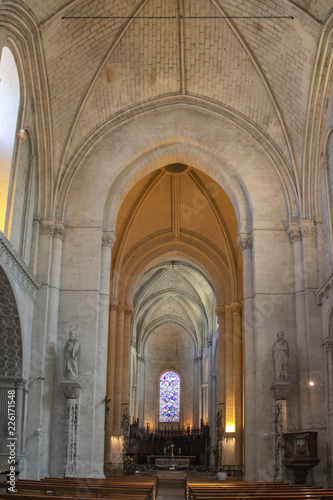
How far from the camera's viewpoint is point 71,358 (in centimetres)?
2120

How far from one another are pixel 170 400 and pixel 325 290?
31725 mm

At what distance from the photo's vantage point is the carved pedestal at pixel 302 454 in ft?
61.9

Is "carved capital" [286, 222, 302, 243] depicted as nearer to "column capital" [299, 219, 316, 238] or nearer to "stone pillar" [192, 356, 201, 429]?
"column capital" [299, 219, 316, 238]

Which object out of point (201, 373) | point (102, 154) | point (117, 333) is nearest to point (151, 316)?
point (201, 373)

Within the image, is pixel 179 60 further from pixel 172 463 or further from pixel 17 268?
pixel 172 463

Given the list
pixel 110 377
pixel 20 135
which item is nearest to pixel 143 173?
pixel 20 135

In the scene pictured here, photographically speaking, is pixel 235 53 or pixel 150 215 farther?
pixel 150 215

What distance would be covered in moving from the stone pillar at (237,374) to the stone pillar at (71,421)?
9676mm

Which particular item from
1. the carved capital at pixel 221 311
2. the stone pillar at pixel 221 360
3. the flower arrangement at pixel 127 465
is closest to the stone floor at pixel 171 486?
the flower arrangement at pixel 127 465

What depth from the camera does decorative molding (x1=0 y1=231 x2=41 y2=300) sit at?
56.2 feet

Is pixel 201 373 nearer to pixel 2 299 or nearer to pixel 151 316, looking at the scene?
pixel 151 316

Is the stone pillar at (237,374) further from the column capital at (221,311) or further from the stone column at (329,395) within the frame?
the stone column at (329,395)

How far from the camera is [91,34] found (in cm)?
2148

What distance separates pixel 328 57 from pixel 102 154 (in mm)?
9280
